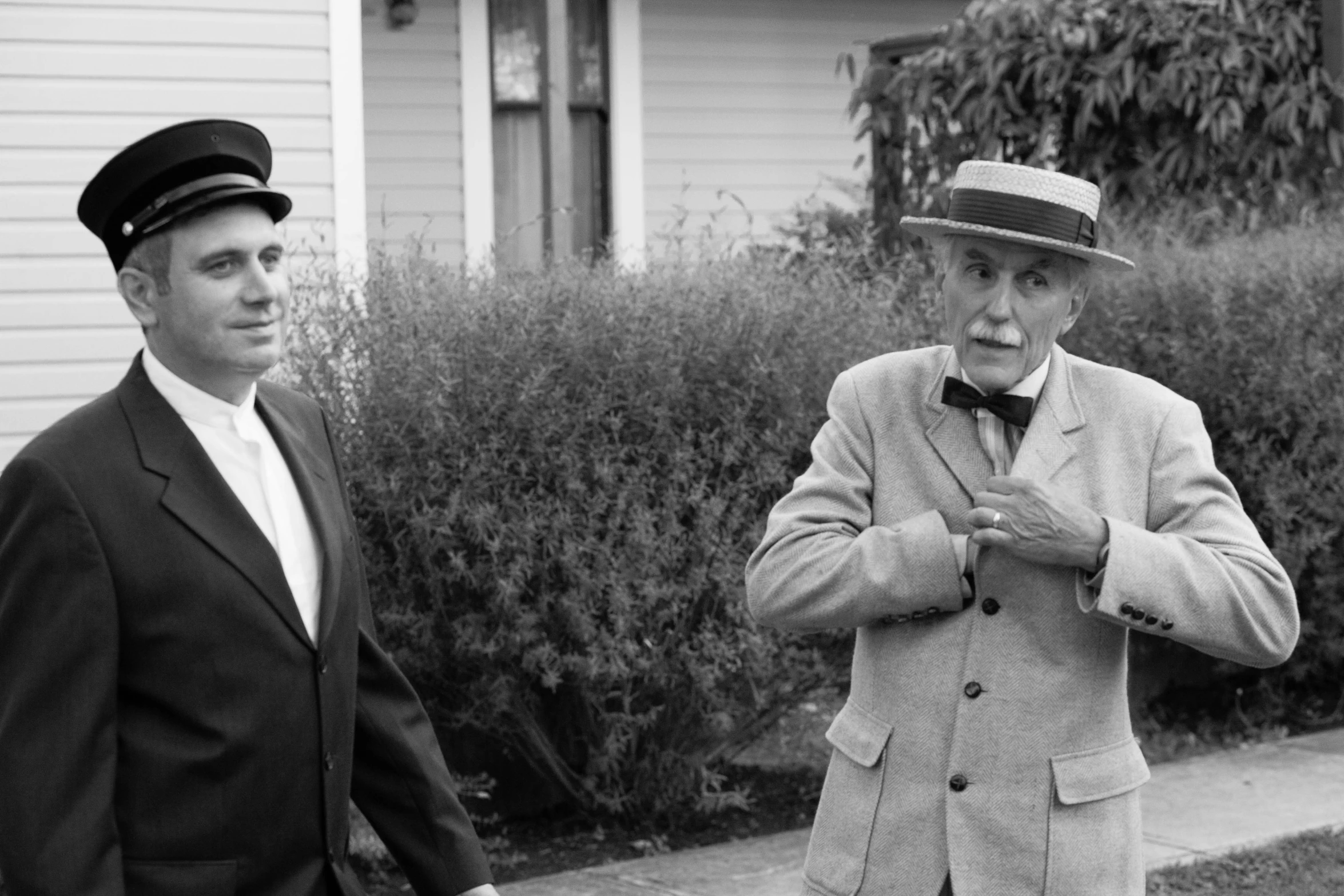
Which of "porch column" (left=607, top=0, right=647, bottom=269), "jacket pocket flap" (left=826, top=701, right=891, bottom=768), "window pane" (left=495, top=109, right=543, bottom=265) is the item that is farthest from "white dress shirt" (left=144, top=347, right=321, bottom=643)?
"porch column" (left=607, top=0, right=647, bottom=269)

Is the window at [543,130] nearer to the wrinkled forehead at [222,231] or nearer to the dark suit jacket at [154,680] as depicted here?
Answer: the wrinkled forehead at [222,231]

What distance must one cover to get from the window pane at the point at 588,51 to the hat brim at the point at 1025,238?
9.49 metres

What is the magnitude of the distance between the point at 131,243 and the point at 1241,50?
28.0 ft

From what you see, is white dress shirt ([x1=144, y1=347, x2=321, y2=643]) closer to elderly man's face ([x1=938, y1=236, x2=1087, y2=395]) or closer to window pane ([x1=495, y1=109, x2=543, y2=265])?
elderly man's face ([x1=938, y1=236, x2=1087, y2=395])

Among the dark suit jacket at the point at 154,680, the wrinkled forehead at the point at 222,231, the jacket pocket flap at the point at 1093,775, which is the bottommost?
the jacket pocket flap at the point at 1093,775

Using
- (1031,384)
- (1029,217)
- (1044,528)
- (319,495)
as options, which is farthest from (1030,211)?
(319,495)

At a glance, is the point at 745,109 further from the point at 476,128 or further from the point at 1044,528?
the point at 1044,528

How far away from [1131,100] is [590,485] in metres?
5.69

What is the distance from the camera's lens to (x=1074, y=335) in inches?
306

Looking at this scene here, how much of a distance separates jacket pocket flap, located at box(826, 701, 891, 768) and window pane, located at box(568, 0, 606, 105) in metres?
9.68

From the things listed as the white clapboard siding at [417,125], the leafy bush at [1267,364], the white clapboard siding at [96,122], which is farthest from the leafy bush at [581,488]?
the white clapboard siding at [417,125]

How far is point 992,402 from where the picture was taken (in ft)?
9.96

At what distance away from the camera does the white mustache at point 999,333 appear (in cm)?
299

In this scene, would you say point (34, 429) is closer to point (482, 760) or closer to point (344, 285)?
point (344, 285)
